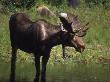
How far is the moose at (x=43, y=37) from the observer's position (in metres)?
13.1

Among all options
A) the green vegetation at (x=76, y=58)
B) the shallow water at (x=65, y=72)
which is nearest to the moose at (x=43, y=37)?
the shallow water at (x=65, y=72)

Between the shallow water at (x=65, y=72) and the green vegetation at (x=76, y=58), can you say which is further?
the green vegetation at (x=76, y=58)

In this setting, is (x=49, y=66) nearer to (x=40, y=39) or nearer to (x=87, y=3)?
(x=40, y=39)

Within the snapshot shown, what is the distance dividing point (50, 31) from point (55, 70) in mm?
3764

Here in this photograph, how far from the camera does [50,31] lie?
13.7 metres

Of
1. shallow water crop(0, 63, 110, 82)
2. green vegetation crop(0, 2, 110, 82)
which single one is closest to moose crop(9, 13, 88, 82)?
shallow water crop(0, 63, 110, 82)

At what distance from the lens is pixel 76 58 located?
20641 millimetres

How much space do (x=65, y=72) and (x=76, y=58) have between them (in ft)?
12.7

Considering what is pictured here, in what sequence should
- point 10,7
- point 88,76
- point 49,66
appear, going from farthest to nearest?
point 10,7 < point 49,66 < point 88,76

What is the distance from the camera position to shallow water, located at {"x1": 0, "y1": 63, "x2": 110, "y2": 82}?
15.1 metres

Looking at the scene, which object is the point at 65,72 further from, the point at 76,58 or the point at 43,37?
the point at 76,58

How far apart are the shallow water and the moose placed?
1086 mm

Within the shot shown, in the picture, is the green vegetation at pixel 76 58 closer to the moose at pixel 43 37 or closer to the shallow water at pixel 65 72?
the shallow water at pixel 65 72

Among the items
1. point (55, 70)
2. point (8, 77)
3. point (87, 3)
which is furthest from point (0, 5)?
point (8, 77)
